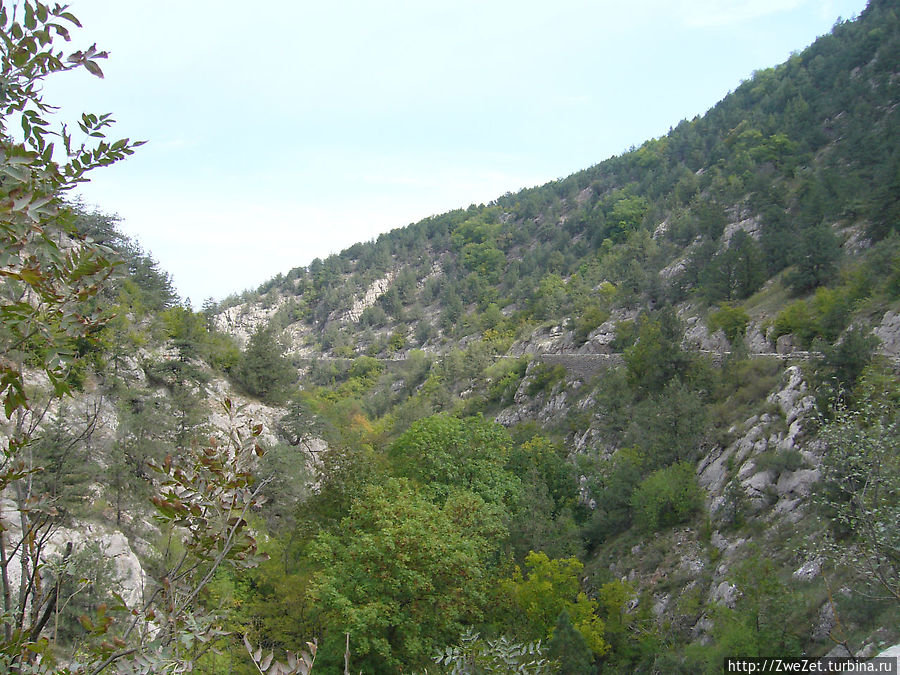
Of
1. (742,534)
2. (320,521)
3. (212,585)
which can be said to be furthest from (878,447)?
(212,585)

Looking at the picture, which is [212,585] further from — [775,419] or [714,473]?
[775,419]

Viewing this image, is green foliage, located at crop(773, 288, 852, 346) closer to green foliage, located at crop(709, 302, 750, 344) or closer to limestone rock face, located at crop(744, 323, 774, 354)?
limestone rock face, located at crop(744, 323, 774, 354)

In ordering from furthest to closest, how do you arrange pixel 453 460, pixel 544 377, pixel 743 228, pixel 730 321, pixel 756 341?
pixel 743 228
pixel 544 377
pixel 730 321
pixel 756 341
pixel 453 460

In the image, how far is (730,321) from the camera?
853 inches

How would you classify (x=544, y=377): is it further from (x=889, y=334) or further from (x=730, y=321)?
(x=889, y=334)

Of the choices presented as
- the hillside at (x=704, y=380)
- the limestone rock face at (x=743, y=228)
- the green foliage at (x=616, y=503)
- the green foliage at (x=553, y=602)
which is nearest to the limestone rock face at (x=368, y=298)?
the hillside at (x=704, y=380)

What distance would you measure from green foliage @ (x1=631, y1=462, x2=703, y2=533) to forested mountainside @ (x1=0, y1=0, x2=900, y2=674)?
71 millimetres

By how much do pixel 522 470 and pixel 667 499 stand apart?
6507 mm

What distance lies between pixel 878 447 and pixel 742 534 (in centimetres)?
738

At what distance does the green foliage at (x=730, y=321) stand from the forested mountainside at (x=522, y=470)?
0.11 meters

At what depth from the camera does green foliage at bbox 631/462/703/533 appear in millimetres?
14469

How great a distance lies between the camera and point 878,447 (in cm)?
589

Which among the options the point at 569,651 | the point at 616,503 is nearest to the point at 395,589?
the point at 569,651

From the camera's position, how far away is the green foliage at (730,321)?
21.3 metres
